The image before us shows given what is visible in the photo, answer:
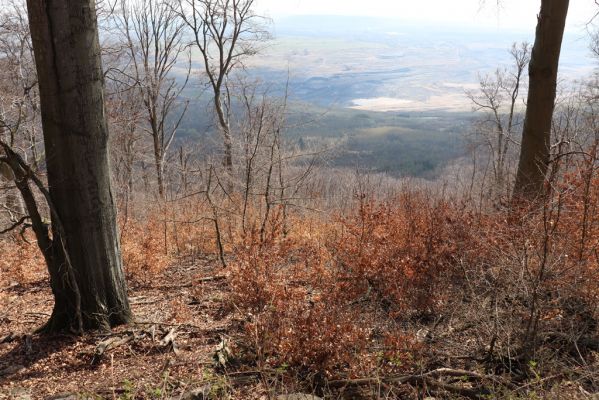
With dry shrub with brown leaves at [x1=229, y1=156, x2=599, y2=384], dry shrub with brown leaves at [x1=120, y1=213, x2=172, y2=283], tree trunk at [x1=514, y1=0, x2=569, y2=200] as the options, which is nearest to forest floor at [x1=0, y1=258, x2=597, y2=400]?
dry shrub with brown leaves at [x1=229, y1=156, x2=599, y2=384]

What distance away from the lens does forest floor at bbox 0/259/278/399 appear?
3607 mm

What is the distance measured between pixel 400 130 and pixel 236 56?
107m

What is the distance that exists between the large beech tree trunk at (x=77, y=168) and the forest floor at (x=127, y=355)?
30 centimetres

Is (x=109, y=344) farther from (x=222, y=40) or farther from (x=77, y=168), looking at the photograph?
(x=222, y=40)

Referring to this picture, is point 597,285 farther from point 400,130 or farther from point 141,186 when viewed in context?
point 400,130

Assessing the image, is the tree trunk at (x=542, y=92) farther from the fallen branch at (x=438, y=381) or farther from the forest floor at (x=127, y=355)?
the forest floor at (x=127, y=355)

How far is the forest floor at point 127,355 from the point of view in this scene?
11.8 feet

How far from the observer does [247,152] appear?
27.7 feet

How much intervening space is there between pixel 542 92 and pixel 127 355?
628 cm

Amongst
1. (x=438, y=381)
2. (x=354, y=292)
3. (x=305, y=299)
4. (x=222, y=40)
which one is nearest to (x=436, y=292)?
(x=354, y=292)

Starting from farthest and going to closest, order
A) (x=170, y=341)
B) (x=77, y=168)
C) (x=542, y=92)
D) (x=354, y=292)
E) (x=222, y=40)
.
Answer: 1. (x=222, y=40)
2. (x=542, y=92)
3. (x=354, y=292)
4. (x=170, y=341)
5. (x=77, y=168)

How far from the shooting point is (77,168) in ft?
13.8

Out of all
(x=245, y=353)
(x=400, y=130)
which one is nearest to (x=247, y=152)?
(x=245, y=353)

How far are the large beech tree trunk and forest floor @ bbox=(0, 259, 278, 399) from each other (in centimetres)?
30
